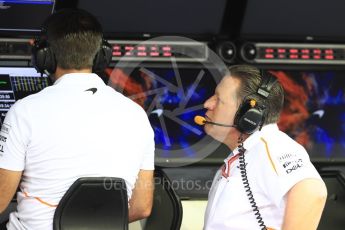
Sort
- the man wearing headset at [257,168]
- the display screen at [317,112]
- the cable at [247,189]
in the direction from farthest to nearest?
the display screen at [317,112] → the cable at [247,189] → the man wearing headset at [257,168]

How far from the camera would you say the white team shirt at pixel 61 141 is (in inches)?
68.7

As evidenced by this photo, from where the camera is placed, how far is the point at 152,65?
298 centimetres

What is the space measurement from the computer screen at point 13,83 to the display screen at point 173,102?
41cm

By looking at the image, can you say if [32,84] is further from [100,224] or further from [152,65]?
[100,224]

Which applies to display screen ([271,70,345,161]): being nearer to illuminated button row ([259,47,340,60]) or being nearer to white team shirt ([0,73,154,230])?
illuminated button row ([259,47,340,60])

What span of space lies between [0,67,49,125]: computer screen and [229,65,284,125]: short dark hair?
43.7 inches

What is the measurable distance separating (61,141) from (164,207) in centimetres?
91

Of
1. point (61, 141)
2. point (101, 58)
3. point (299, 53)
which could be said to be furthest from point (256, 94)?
point (299, 53)

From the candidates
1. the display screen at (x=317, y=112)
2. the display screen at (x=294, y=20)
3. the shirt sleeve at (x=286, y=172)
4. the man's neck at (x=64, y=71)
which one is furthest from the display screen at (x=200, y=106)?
the shirt sleeve at (x=286, y=172)

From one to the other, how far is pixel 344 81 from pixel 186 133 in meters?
0.87

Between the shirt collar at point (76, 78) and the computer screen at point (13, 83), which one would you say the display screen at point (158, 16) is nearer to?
the computer screen at point (13, 83)

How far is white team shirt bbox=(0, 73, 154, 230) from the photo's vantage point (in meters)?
1.75

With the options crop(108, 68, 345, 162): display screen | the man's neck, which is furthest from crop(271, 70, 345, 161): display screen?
the man's neck

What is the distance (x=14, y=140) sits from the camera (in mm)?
1738
